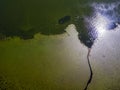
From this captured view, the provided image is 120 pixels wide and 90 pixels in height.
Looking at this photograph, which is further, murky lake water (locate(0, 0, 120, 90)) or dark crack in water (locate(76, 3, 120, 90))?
dark crack in water (locate(76, 3, 120, 90))

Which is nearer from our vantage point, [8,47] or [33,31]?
[8,47]

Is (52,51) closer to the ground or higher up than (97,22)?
closer to the ground

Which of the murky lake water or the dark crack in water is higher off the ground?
the dark crack in water

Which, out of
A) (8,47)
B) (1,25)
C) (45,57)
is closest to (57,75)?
(45,57)

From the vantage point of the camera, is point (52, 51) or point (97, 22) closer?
point (52, 51)

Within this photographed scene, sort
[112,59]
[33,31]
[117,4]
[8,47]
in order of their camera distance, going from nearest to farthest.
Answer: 1. [112,59]
2. [8,47]
3. [33,31]
4. [117,4]

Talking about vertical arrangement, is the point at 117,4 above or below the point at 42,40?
above

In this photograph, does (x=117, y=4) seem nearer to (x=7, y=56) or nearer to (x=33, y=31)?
(x=33, y=31)

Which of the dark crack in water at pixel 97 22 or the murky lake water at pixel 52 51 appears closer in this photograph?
the murky lake water at pixel 52 51
